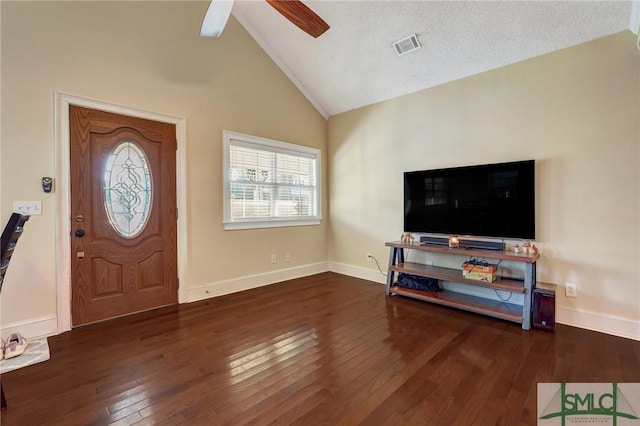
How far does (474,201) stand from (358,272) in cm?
205

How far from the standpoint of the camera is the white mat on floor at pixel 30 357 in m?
2.06

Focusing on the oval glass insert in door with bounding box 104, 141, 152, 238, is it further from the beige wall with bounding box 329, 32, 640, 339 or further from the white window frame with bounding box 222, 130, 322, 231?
the beige wall with bounding box 329, 32, 640, 339

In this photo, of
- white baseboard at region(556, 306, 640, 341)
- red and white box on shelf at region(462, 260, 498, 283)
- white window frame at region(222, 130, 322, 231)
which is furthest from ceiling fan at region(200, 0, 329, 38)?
white baseboard at region(556, 306, 640, 341)

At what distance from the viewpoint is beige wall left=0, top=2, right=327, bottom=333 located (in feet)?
8.13

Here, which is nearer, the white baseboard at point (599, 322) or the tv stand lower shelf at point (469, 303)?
the white baseboard at point (599, 322)

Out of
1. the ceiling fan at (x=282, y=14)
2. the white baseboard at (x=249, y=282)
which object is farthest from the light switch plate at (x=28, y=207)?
the ceiling fan at (x=282, y=14)

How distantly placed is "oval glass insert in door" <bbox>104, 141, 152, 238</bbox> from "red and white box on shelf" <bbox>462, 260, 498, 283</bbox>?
11.5 feet

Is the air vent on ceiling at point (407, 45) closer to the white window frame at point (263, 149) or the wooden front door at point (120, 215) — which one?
the white window frame at point (263, 149)

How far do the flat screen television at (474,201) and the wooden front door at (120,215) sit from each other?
2.97 meters

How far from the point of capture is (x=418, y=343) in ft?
7.93

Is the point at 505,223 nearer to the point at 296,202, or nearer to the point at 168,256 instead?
the point at 296,202

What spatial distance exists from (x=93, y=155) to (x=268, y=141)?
2.04 meters

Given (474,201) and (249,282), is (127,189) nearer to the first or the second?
(249,282)

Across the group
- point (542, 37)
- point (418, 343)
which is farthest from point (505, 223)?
point (542, 37)
